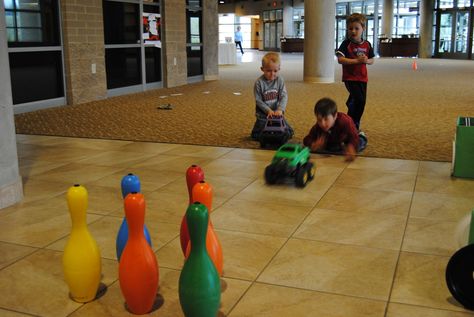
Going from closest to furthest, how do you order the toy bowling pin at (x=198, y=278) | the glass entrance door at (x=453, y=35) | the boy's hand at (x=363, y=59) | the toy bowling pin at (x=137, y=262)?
1. the toy bowling pin at (x=198, y=278)
2. the toy bowling pin at (x=137, y=262)
3. the boy's hand at (x=363, y=59)
4. the glass entrance door at (x=453, y=35)

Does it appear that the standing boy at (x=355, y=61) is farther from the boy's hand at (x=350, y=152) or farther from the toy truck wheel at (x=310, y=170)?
the toy truck wheel at (x=310, y=170)

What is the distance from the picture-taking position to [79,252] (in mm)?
2240

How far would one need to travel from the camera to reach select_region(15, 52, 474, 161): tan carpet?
5.92 metres

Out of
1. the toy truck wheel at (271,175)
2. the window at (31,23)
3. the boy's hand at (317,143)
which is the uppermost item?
the window at (31,23)

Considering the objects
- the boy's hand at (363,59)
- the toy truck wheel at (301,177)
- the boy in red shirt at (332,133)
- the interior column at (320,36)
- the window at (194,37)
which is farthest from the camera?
the window at (194,37)

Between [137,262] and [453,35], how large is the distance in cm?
2670

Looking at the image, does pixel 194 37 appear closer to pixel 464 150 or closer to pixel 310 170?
pixel 310 170

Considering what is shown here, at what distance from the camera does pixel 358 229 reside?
3.20 m

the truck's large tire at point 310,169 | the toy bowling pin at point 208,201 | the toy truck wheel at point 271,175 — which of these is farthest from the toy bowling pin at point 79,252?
the truck's large tire at point 310,169

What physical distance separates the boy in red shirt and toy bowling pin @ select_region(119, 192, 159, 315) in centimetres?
277

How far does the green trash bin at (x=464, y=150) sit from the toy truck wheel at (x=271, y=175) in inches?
56.8

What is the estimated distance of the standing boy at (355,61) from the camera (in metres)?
5.63

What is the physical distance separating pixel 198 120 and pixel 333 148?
8.62ft

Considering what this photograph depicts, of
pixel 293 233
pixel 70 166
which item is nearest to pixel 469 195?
pixel 293 233
